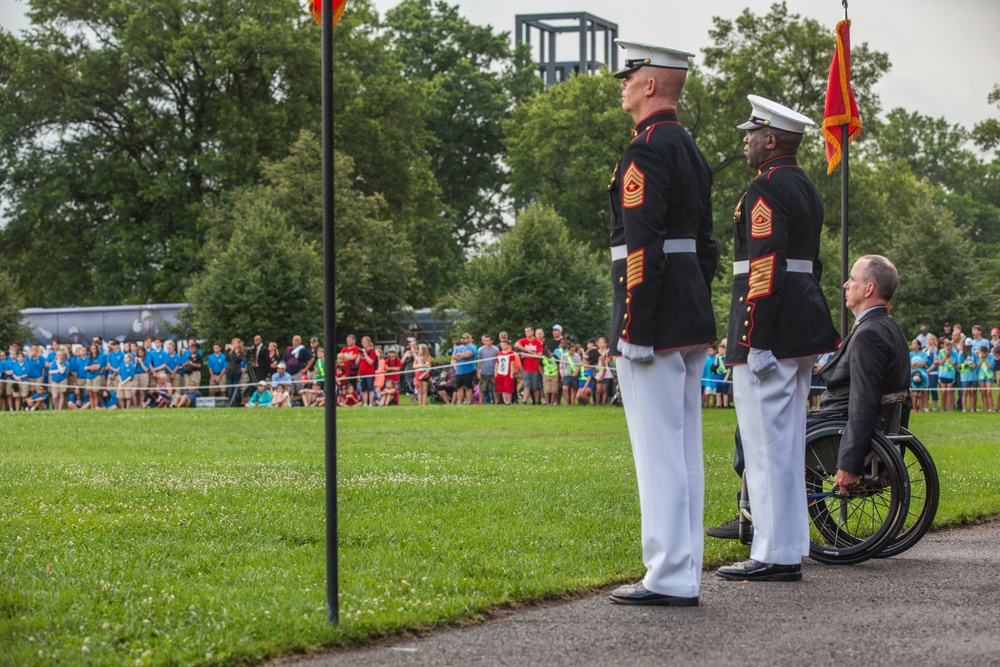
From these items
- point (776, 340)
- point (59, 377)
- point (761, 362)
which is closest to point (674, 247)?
point (761, 362)

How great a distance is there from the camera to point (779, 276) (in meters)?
6.66

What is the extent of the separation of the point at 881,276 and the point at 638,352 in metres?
2.18

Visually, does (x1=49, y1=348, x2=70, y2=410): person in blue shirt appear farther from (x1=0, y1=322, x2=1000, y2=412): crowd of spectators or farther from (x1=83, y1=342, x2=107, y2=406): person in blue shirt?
(x1=83, y1=342, x2=107, y2=406): person in blue shirt

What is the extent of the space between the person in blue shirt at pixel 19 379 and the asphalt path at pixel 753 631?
28117mm

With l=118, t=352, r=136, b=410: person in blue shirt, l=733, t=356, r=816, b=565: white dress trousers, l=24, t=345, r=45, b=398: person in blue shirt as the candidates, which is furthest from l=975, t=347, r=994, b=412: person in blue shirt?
l=733, t=356, r=816, b=565: white dress trousers

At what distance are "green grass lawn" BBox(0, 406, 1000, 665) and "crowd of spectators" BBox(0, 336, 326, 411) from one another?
15241mm

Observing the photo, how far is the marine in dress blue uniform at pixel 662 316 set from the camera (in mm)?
5816

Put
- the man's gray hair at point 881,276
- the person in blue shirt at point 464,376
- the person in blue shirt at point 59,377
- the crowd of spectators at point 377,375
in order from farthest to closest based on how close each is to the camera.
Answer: the person in blue shirt at point 59,377 < the person in blue shirt at point 464,376 < the crowd of spectators at point 377,375 < the man's gray hair at point 881,276

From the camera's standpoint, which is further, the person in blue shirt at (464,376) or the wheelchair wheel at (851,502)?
the person in blue shirt at (464,376)

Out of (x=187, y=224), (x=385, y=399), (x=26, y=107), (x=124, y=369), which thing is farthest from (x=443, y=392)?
(x=26, y=107)

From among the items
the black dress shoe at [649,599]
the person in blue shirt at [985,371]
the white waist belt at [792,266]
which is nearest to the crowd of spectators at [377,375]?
the person in blue shirt at [985,371]

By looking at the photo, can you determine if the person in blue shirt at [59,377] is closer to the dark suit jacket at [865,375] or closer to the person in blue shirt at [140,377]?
the person in blue shirt at [140,377]

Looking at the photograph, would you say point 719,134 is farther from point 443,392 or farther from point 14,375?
point 14,375

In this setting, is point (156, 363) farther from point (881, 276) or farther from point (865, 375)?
point (865, 375)
